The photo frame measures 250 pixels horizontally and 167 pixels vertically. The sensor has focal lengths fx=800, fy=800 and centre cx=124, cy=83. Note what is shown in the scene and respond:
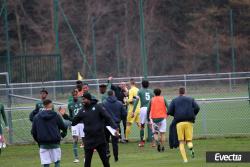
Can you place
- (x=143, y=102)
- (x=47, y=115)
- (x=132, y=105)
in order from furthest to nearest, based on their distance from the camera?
(x=132, y=105), (x=143, y=102), (x=47, y=115)

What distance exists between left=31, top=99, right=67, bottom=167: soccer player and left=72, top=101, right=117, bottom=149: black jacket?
2.03ft

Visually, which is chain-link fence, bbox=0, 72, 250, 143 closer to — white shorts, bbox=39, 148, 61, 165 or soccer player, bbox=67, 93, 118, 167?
white shorts, bbox=39, 148, 61, 165

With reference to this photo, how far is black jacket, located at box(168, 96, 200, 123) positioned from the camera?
20.5m

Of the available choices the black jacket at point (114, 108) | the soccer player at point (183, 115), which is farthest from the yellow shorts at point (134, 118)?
the soccer player at point (183, 115)

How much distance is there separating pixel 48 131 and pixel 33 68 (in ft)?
84.7

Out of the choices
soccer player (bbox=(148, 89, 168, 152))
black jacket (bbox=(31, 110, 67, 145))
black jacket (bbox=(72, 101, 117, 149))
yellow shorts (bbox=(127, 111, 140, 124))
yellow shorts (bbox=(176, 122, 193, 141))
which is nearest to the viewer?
black jacket (bbox=(72, 101, 117, 149))

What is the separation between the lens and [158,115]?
24281 millimetres

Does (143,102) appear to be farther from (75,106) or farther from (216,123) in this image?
(216,123)

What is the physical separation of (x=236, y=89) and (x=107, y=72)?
1812 cm

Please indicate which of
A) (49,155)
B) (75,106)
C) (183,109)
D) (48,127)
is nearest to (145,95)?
(75,106)

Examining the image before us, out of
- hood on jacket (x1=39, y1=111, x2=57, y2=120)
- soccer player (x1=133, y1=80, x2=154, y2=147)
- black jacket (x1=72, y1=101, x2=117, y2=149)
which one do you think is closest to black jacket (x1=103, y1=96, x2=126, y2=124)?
soccer player (x1=133, y1=80, x2=154, y2=147)

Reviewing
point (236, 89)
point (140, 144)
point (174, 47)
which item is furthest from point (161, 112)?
point (174, 47)

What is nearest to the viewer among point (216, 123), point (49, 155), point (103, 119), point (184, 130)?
point (103, 119)

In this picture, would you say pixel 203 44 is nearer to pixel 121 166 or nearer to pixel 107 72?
pixel 107 72
